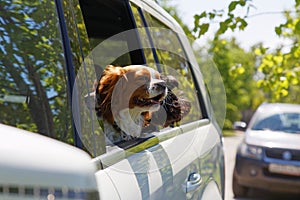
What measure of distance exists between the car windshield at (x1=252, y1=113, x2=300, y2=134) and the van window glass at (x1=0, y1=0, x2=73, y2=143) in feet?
20.1

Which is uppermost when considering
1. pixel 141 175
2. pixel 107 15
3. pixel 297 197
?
pixel 107 15

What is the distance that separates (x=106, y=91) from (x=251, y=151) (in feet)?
18.0

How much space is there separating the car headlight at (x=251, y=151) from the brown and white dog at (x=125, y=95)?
5.24 meters

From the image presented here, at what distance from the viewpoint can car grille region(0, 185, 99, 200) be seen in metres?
0.86

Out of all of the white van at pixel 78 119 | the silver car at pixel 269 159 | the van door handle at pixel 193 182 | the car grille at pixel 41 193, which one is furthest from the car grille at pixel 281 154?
the car grille at pixel 41 193

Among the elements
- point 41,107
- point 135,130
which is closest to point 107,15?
point 135,130

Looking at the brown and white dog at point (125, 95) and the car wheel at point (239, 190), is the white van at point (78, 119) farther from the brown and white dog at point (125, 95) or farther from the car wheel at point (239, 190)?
the car wheel at point (239, 190)

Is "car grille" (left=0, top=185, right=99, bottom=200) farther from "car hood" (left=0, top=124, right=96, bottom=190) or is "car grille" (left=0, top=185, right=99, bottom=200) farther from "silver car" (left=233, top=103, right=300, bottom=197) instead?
"silver car" (left=233, top=103, right=300, bottom=197)

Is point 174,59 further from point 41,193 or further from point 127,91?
point 41,193

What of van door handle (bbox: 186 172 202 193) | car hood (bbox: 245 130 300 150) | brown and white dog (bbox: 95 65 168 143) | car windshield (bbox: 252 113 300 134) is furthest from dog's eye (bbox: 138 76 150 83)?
car windshield (bbox: 252 113 300 134)

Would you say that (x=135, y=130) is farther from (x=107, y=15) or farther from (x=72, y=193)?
(x=72, y=193)

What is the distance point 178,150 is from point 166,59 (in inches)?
31.9

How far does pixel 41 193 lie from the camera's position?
0.89 meters

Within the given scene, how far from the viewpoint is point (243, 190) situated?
24.4 feet
